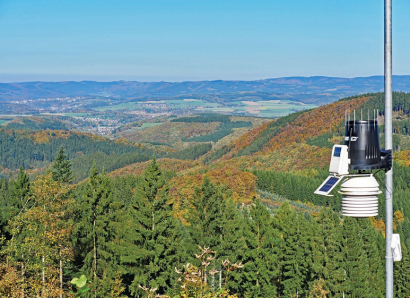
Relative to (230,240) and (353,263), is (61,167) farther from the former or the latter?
(353,263)

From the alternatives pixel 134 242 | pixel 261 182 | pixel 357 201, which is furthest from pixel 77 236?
pixel 261 182

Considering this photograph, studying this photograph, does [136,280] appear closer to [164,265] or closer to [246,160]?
[164,265]

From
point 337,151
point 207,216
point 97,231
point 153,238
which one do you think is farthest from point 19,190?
point 337,151

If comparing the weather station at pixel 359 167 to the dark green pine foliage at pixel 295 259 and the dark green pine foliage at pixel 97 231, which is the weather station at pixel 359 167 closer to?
the dark green pine foliage at pixel 97 231

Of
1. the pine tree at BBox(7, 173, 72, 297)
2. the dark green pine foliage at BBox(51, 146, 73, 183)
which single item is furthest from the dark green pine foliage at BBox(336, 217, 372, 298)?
the pine tree at BBox(7, 173, 72, 297)

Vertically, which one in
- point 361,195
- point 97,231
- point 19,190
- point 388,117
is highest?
point 388,117

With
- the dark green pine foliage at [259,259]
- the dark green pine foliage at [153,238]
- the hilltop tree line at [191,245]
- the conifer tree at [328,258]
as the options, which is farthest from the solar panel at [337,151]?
the conifer tree at [328,258]

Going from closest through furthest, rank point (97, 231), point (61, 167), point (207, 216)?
point (97, 231), point (207, 216), point (61, 167)
